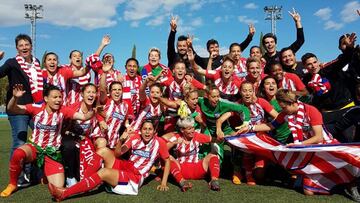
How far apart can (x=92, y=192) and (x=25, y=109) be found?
1502mm

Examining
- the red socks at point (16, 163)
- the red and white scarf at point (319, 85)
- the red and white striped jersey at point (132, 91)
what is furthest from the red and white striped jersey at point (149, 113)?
the red and white scarf at point (319, 85)

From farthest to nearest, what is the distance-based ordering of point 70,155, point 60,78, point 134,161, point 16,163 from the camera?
point 60,78
point 70,155
point 134,161
point 16,163

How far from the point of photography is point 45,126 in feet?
15.5

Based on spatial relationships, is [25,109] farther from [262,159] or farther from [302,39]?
[302,39]

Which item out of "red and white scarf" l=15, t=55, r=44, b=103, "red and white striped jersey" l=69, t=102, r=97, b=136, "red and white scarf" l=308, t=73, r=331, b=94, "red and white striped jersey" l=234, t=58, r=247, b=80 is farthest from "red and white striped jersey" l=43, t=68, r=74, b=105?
"red and white scarf" l=308, t=73, r=331, b=94

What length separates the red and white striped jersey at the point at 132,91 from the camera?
589 cm

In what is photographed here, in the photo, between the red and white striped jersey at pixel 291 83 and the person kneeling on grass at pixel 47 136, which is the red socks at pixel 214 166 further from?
the person kneeling on grass at pixel 47 136

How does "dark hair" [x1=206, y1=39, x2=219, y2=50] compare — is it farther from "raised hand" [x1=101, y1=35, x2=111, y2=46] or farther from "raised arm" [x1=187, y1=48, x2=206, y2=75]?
"raised hand" [x1=101, y1=35, x2=111, y2=46]

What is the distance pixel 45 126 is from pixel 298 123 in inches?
138

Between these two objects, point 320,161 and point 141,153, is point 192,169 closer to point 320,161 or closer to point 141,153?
point 141,153

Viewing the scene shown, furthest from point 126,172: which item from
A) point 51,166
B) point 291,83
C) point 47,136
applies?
point 291,83

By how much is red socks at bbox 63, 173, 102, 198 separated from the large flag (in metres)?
2.33

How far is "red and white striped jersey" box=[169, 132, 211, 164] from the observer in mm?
5297

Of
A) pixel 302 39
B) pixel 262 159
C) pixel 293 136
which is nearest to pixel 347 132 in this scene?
pixel 293 136
